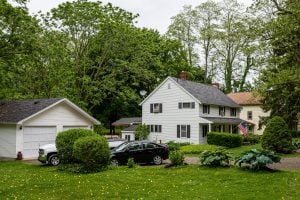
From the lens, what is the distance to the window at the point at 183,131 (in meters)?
44.2

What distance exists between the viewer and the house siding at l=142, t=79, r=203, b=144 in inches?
1725

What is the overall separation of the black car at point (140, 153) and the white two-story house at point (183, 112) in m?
18.5

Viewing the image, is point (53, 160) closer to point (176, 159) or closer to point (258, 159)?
point (176, 159)

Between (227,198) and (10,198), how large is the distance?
720cm

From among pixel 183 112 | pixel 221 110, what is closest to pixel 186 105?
pixel 183 112

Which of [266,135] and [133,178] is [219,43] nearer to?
[266,135]

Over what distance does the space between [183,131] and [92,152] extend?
81.4ft

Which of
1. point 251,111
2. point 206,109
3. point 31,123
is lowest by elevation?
point 31,123

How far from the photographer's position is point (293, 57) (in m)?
23.5

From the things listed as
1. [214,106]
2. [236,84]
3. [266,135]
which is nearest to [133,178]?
[266,135]

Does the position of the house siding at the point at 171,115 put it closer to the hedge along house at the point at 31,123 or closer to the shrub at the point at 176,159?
the hedge along house at the point at 31,123

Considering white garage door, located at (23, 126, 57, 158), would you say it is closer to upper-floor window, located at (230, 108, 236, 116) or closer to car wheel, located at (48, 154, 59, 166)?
car wheel, located at (48, 154, 59, 166)

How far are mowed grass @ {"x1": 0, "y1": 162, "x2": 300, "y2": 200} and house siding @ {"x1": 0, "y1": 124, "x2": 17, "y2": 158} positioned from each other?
8.83 metres

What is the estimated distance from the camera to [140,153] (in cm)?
2455
